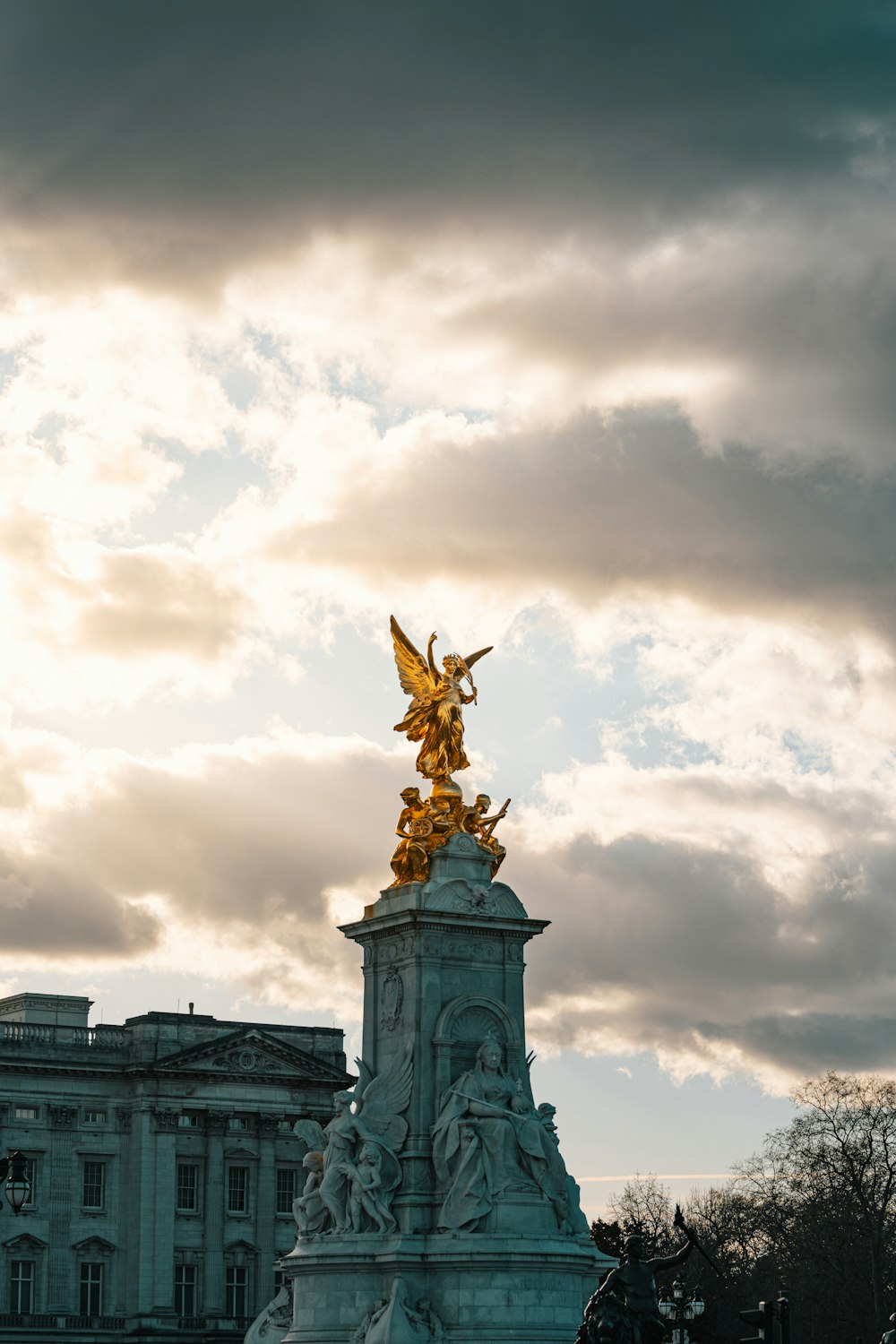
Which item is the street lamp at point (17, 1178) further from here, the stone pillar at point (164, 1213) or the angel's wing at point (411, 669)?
the stone pillar at point (164, 1213)

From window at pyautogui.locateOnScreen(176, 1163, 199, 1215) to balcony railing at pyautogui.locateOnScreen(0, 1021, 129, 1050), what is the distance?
5.97m

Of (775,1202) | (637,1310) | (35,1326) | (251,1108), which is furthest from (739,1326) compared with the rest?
(637,1310)

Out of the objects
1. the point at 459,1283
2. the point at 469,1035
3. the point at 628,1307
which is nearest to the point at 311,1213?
the point at 459,1283

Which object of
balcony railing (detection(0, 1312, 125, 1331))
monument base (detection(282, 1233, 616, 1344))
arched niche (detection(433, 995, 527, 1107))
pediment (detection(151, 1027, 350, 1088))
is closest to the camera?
monument base (detection(282, 1233, 616, 1344))

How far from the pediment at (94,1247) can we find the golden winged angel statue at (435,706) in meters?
56.7

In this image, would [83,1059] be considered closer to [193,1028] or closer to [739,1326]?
[193,1028]

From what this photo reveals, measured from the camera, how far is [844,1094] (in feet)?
311

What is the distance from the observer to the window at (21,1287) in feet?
322

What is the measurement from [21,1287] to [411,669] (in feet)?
187

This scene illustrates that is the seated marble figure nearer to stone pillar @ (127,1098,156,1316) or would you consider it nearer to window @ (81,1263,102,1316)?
stone pillar @ (127,1098,156,1316)

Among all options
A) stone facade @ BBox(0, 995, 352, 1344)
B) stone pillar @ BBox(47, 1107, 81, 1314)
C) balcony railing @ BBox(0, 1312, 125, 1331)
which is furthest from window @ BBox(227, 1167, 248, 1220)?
balcony railing @ BBox(0, 1312, 125, 1331)

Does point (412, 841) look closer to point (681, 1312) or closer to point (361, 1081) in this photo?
point (361, 1081)

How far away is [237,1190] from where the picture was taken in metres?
104

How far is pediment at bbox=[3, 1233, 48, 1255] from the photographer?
98.3 m
